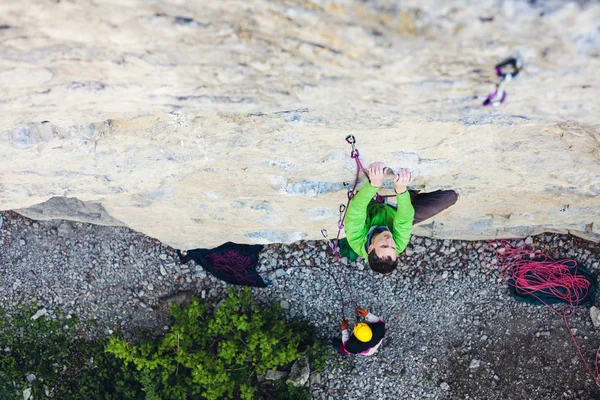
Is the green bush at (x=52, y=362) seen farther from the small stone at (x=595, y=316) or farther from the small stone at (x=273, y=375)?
the small stone at (x=595, y=316)

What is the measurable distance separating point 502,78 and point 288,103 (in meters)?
1.05

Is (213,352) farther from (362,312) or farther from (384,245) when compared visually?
(384,245)

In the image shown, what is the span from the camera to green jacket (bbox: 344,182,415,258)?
3580mm

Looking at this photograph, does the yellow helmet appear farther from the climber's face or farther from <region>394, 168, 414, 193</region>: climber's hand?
<region>394, 168, 414, 193</region>: climber's hand

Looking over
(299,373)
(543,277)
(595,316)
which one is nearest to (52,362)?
(299,373)

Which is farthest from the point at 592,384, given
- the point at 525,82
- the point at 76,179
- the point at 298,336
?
the point at 76,179

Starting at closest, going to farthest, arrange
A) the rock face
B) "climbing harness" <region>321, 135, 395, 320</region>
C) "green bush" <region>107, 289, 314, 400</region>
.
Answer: the rock face
"climbing harness" <region>321, 135, 395, 320</region>
"green bush" <region>107, 289, 314, 400</region>

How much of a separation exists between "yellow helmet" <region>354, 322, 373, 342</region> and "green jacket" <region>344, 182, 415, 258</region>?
48.8 inches

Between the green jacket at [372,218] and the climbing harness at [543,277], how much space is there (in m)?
2.07

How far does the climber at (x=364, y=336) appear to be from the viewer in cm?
508

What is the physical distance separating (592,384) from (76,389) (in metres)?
5.77

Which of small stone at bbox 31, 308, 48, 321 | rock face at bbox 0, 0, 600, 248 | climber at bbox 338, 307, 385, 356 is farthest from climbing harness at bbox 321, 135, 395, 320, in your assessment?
small stone at bbox 31, 308, 48, 321

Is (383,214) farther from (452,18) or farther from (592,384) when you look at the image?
(592,384)

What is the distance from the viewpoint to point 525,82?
7.23ft
